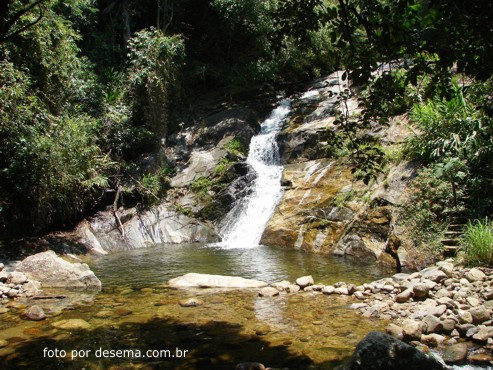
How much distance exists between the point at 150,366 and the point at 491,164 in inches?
312

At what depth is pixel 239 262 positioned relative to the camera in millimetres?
9828

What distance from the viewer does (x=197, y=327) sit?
5.30 m

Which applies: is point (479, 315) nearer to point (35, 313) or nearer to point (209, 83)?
point (35, 313)

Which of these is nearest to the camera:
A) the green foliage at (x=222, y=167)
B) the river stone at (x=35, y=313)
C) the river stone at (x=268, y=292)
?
the river stone at (x=35, y=313)

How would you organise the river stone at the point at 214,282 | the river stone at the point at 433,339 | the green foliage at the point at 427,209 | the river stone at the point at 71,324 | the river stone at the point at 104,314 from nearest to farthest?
the river stone at the point at 433,339 < the river stone at the point at 71,324 < the river stone at the point at 104,314 < the river stone at the point at 214,282 < the green foliage at the point at 427,209

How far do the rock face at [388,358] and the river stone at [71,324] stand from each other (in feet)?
11.4

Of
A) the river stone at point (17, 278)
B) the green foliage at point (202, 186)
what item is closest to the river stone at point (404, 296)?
the river stone at point (17, 278)

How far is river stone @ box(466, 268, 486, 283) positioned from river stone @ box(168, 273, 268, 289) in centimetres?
336

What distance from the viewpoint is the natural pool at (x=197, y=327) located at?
429 centimetres

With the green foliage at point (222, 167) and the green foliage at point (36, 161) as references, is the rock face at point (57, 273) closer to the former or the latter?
the green foliage at point (36, 161)

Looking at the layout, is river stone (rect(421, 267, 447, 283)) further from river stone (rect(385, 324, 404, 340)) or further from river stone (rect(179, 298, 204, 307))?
river stone (rect(179, 298, 204, 307))

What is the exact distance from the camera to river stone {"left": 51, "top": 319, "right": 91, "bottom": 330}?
5.20 meters

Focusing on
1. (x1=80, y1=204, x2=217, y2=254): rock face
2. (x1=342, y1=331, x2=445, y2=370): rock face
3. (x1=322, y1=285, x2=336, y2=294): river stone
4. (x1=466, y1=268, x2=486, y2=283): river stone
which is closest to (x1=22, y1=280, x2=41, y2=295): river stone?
(x1=322, y1=285, x2=336, y2=294): river stone

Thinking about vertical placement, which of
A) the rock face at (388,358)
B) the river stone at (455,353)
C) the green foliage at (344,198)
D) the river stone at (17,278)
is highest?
the green foliage at (344,198)
